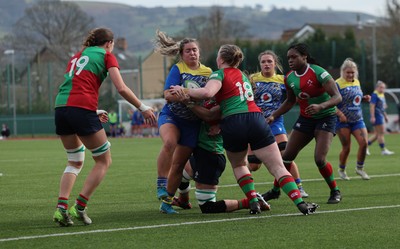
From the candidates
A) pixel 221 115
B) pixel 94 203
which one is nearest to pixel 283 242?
pixel 221 115

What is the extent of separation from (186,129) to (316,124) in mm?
2071

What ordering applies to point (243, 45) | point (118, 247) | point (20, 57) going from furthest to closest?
1. point (20, 57)
2. point (243, 45)
3. point (118, 247)

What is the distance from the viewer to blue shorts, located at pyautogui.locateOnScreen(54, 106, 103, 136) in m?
9.20

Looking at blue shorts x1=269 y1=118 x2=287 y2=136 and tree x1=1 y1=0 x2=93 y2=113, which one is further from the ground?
blue shorts x1=269 y1=118 x2=287 y2=136

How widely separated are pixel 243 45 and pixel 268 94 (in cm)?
5855

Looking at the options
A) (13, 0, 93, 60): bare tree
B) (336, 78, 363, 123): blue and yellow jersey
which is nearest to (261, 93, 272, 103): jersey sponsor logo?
(336, 78, 363, 123): blue and yellow jersey

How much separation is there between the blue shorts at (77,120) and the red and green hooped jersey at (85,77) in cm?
5

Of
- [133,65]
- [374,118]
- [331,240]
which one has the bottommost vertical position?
[133,65]

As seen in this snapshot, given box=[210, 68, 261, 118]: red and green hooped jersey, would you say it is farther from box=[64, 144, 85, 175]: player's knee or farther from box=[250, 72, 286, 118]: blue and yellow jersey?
box=[250, 72, 286, 118]: blue and yellow jersey

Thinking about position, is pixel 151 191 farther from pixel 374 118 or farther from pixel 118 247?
pixel 374 118

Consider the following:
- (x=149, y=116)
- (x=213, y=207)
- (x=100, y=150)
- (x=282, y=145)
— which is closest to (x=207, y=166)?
(x=213, y=207)

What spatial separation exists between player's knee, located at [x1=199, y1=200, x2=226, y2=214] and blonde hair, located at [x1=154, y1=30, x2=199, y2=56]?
1.87 metres

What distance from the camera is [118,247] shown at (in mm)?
7840

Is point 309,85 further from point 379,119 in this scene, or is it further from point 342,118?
point 379,119
